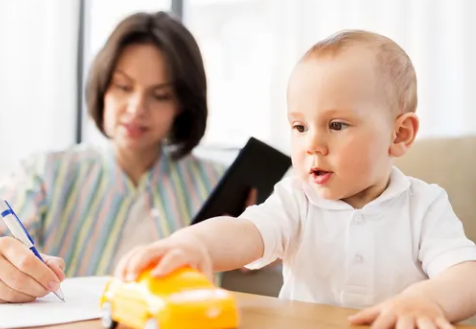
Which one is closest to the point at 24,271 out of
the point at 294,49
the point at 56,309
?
the point at 56,309

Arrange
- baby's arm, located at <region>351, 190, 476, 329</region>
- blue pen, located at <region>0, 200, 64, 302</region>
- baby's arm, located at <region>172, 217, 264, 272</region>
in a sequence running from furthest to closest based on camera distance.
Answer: blue pen, located at <region>0, 200, 64, 302</region> → baby's arm, located at <region>172, 217, 264, 272</region> → baby's arm, located at <region>351, 190, 476, 329</region>

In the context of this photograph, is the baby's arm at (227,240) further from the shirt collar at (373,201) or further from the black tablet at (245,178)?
the black tablet at (245,178)

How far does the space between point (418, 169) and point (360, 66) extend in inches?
20.2

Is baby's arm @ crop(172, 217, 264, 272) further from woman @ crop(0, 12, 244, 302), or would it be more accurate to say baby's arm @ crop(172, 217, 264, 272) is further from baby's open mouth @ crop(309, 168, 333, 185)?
woman @ crop(0, 12, 244, 302)

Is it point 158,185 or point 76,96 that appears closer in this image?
point 158,185

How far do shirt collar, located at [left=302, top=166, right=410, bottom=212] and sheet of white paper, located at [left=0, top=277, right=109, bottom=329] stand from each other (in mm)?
310

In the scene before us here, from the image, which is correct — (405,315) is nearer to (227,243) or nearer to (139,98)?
(227,243)

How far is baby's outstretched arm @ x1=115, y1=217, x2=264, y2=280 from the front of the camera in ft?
1.92

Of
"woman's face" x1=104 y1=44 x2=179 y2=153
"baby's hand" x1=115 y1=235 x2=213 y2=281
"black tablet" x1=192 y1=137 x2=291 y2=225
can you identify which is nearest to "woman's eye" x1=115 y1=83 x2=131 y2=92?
"woman's face" x1=104 y1=44 x2=179 y2=153

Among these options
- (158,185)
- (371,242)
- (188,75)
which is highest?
(188,75)

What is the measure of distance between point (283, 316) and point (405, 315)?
124 millimetres

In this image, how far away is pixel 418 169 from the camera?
1.26 meters

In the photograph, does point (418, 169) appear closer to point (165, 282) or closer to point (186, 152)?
point (186, 152)

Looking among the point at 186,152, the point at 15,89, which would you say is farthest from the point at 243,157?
the point at 15,89
